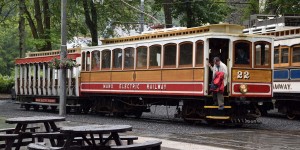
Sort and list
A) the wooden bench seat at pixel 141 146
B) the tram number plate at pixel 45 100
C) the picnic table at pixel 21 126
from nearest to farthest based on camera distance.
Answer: the wooden bench seat at pixel 141 146 < the picnic table at pixel 21 126 < the tram number plate at pixel 45 100

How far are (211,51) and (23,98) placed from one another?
14694 mm

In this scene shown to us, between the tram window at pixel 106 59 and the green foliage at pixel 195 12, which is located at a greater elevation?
the green foliage at pixel 195 12

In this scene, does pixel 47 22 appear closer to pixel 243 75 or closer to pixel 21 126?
pixel 243 75

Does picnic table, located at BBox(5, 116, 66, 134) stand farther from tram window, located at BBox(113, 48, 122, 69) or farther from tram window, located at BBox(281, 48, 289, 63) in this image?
tram window, located at BBox(281, 48, 289, 63)

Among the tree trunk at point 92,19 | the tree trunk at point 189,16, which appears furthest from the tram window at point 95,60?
the tree trunk at point 92,19

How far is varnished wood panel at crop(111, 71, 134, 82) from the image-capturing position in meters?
23.5

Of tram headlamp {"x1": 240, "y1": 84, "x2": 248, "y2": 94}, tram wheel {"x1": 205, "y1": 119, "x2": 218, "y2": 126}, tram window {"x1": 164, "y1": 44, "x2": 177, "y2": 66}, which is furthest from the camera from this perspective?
tram window {"x1": 164, "y1": 44, "x2": 177, "y2": 66}

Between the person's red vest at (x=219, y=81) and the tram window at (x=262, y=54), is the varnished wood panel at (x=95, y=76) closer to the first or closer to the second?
the tram window at (x=262, y=54)

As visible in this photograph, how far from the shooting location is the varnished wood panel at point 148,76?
21734mm

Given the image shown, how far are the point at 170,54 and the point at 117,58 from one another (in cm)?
406

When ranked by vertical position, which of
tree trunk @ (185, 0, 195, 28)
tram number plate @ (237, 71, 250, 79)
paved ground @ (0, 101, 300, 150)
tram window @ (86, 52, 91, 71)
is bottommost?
paved ground @ (0, 101, 300, 150)

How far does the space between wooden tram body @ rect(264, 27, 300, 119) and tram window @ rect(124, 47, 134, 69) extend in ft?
18.7

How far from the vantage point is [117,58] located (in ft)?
81.0

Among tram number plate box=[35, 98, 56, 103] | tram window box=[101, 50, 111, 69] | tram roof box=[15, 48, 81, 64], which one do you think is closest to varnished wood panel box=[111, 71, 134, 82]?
tram window box=[101, 50, 111, 69]
